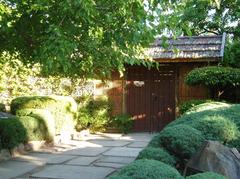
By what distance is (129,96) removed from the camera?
15.0 meters

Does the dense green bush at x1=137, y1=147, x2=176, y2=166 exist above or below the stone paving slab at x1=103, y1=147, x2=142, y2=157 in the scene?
above

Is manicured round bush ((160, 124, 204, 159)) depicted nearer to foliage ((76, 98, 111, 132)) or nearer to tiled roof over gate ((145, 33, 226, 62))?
tiled roof over gate ((145, 33, 226, 62))

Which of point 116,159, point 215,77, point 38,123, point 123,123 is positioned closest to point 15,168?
point 116,159

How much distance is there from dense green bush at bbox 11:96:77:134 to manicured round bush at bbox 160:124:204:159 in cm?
725

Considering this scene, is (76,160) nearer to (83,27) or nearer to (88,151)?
(88,151)

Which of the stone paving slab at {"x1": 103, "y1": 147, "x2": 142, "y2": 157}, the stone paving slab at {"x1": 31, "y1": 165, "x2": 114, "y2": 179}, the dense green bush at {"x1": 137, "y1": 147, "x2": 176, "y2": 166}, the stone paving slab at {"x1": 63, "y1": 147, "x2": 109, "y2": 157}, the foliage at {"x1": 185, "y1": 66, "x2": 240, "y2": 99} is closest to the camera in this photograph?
the dense green bush at {"x1": 137, "y1": 147, "x2": 176, "y2": 166}

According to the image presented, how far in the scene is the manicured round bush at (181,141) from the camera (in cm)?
555

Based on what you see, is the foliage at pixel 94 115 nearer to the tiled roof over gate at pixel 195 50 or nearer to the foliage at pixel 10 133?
the tiled roof over gate at pixel 195 50

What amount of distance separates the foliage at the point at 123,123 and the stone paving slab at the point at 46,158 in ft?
15.3

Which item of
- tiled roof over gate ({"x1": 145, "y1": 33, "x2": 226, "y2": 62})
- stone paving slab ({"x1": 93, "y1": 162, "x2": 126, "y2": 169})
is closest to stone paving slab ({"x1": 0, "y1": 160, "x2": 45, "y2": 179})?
stone paving slab ({"x1": 93, "y1": 162, "x2": 126, "y2": 169})

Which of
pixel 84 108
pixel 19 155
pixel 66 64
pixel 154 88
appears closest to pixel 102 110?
pixel 84 108

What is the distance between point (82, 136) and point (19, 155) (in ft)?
12.3

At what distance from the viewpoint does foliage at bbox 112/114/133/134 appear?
567 inches

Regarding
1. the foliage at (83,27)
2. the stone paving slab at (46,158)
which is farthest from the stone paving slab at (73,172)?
the foliage at (83,27)
